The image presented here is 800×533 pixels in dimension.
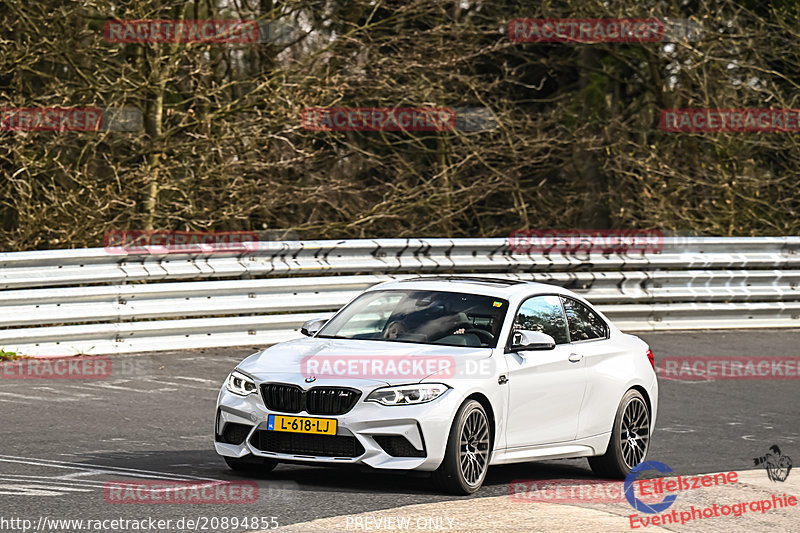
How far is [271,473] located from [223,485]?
724mm

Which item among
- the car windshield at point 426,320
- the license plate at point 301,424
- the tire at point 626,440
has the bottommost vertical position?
the tire at point 626,440

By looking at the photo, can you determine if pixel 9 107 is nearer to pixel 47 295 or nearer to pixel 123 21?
pixel 123 21

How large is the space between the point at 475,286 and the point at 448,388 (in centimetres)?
152

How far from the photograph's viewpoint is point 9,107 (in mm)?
17281

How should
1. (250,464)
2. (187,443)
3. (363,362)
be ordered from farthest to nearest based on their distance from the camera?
(187,443), (250,464), (363,362)

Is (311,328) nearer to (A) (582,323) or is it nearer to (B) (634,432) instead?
(A) (582,323)

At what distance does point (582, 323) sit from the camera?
10.4m

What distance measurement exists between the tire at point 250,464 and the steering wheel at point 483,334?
1587mm

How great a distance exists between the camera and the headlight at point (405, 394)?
8484 millimetres

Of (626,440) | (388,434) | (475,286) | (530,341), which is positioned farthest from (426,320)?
(626,440)

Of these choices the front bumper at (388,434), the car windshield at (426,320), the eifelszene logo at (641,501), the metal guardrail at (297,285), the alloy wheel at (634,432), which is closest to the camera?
the eifelszene logo at (641,501)

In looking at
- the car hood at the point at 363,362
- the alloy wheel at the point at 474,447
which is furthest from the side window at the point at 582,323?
the alloy wheel at the point at 474,447

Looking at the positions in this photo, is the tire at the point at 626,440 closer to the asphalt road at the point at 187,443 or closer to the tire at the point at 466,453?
the asphalt road at the point at 187,443

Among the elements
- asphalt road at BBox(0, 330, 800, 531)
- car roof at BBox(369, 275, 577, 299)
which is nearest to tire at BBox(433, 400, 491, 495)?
asphalt road at BBox(0, 330, 800, 531)
